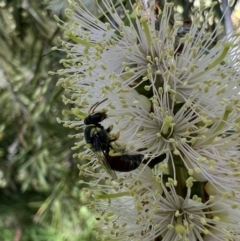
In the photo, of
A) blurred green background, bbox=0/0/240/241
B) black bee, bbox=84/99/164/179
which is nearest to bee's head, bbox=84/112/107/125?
black bee, bbox=84/99/164/179

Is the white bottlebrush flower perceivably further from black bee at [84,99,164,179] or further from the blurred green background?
the blurred green background

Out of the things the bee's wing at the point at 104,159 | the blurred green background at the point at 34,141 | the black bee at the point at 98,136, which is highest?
the black bee at the point at 98,136

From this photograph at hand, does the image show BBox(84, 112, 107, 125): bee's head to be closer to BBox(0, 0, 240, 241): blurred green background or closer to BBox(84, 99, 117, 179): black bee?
BBox(84, 99, 117, 179): black bee

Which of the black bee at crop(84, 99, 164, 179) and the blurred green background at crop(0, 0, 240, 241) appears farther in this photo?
the blurred green background at crop(0, 0, 240, 241)

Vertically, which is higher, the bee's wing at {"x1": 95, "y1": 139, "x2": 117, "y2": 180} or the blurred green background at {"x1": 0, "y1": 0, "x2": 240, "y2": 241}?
the bee's wing at {"x1": 95, "y1": 139, "x2": 117, "y2": 180}

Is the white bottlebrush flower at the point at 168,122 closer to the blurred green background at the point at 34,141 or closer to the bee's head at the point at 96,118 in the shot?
the bee's head at the point at 96,118

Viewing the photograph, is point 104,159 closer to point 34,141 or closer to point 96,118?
point 96,118

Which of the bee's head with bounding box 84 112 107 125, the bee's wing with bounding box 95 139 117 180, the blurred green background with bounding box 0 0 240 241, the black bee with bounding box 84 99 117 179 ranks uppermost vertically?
the bee's head with bounding box 84 112 107 125

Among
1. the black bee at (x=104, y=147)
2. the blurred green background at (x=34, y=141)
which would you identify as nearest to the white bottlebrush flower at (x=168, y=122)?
the black bee at (x=104, y=147)
